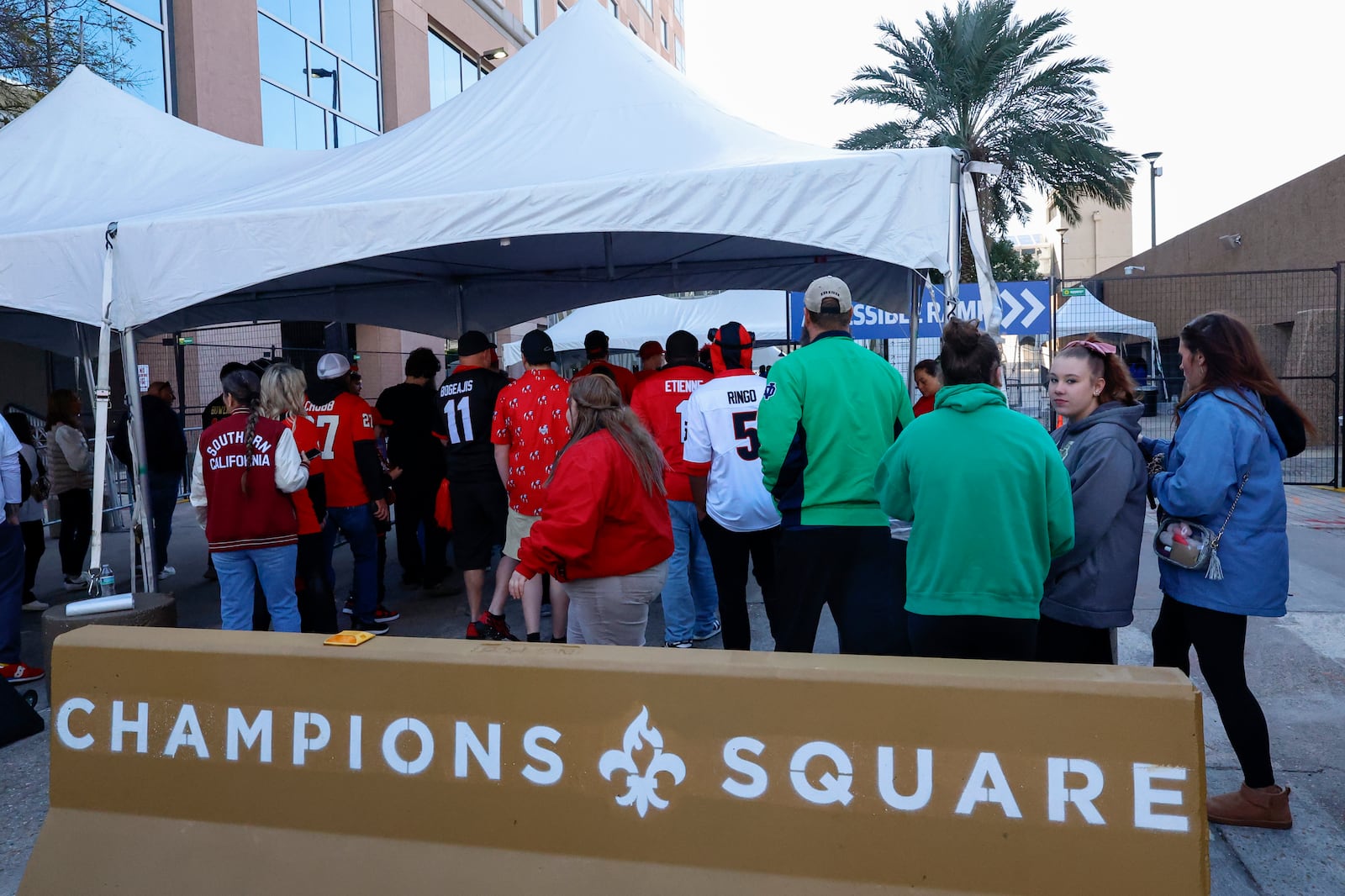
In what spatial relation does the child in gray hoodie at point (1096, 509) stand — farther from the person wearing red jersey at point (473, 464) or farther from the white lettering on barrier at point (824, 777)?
the person wearing red jersey at point (473, 464)

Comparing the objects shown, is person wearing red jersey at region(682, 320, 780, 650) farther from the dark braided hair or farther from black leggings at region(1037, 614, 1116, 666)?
the dark braided hair

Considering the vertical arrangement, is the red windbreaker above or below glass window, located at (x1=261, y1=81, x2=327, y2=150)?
below

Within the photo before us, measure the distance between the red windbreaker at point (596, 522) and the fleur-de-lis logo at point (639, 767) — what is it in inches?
46.7

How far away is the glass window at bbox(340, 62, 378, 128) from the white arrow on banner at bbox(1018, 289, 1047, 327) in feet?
44.3

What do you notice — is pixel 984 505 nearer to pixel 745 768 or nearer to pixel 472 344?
pixel 745 768

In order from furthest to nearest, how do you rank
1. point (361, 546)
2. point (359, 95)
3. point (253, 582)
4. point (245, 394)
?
point (359, 95) → point (361, 546) → point (253, 582) → point (245, 394)

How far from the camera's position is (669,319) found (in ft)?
59.9

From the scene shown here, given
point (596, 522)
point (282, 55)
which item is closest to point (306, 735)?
point (596, 522)

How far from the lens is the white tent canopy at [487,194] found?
487cm

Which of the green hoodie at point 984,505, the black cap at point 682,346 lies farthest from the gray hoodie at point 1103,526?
the black cap at point 682,346

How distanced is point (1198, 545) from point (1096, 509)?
0.48m

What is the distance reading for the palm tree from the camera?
18609 millimetres

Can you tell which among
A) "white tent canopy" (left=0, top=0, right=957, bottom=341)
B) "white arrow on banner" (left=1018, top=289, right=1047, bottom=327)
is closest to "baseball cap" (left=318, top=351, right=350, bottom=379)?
"white tent canopy" (left=0, top=0, right=957, bottom=341)

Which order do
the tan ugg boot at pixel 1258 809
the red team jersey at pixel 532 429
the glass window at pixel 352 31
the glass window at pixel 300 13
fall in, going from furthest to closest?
the glass window at pixel 352 31 → the glass window at pixel 300 13 → the red team jersey at pixel 532 429 → the tan ugg boot at pixel 1258 809
